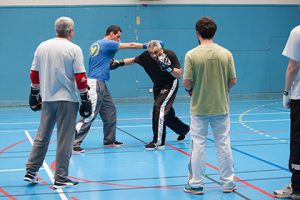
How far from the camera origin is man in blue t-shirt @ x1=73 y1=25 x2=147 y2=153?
28.7ft

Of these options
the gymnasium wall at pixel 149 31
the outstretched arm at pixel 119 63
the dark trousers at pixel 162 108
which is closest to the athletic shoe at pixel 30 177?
the dark trousers at pixel 162 108

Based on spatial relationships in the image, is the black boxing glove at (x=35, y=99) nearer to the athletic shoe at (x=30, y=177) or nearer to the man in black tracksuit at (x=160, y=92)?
the athletic shoe at (x=30, y=177)

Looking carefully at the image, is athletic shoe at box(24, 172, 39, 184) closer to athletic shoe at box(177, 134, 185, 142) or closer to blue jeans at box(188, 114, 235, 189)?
blue jeans at box(188, 114, 235, 189)

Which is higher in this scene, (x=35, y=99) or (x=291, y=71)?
(x=291, y=71)

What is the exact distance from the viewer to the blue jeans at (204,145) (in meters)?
5.76

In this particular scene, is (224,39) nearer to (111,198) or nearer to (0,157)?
(0,157)

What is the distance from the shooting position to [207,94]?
572cm

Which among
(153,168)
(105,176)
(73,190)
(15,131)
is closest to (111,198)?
(73,190)

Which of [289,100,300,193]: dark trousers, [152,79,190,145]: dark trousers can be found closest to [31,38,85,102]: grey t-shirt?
[289,100,300,193]: dark trousers

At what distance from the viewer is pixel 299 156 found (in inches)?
210

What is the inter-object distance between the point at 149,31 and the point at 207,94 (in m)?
12.4

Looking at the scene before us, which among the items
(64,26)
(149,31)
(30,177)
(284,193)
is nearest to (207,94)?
(284,193)

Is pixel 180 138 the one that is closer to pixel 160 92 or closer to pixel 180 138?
pixel 180 138

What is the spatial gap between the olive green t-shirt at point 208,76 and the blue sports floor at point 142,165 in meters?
1.05
